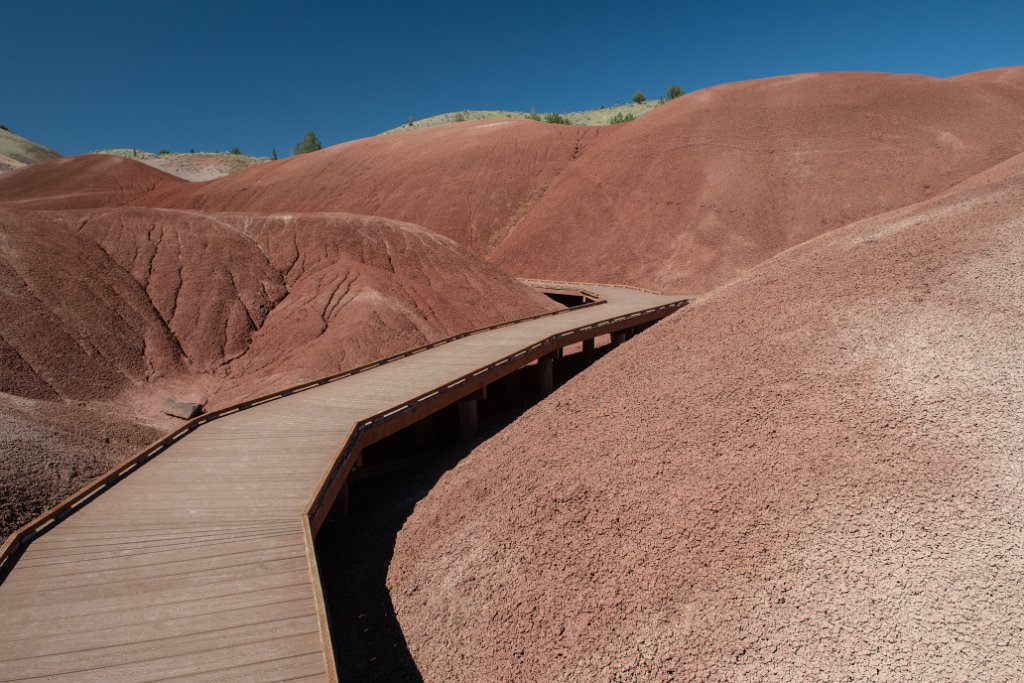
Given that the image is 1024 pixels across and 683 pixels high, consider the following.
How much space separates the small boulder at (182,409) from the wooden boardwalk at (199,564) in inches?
270

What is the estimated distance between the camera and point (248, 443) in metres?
11.8

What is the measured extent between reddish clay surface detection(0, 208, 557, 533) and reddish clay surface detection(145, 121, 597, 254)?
2354 centimetres

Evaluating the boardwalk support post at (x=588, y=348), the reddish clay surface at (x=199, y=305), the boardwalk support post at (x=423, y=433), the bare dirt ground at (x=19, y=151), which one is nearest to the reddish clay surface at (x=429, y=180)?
the reddish clay surface at (x=199, y=305)

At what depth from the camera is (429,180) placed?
61.1 meters

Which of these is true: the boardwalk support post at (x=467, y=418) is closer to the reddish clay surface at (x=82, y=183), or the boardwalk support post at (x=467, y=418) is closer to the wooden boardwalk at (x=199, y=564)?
the wooden boardwalk at (x=199, y=564)

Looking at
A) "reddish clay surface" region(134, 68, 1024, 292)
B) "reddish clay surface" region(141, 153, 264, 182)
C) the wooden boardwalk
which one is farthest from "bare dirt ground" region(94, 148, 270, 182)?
the wooden boardwalk

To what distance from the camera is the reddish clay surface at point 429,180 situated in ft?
185

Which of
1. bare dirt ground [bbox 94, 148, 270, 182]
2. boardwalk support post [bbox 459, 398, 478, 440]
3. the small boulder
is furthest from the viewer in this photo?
bare dirt ground [bbox 94, 148, 270, 182]

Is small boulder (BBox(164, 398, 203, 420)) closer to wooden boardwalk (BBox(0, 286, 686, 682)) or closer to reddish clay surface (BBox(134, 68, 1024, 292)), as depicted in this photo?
wooden boardwalk (BBox(0, 286, 686, 682))

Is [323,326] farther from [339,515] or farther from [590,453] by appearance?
[590,453]

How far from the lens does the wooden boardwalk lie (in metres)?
6.07

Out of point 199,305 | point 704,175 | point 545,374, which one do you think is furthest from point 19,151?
point 545,374

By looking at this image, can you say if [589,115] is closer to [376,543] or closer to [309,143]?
[309,143]

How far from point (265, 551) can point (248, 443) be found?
14.1ft
